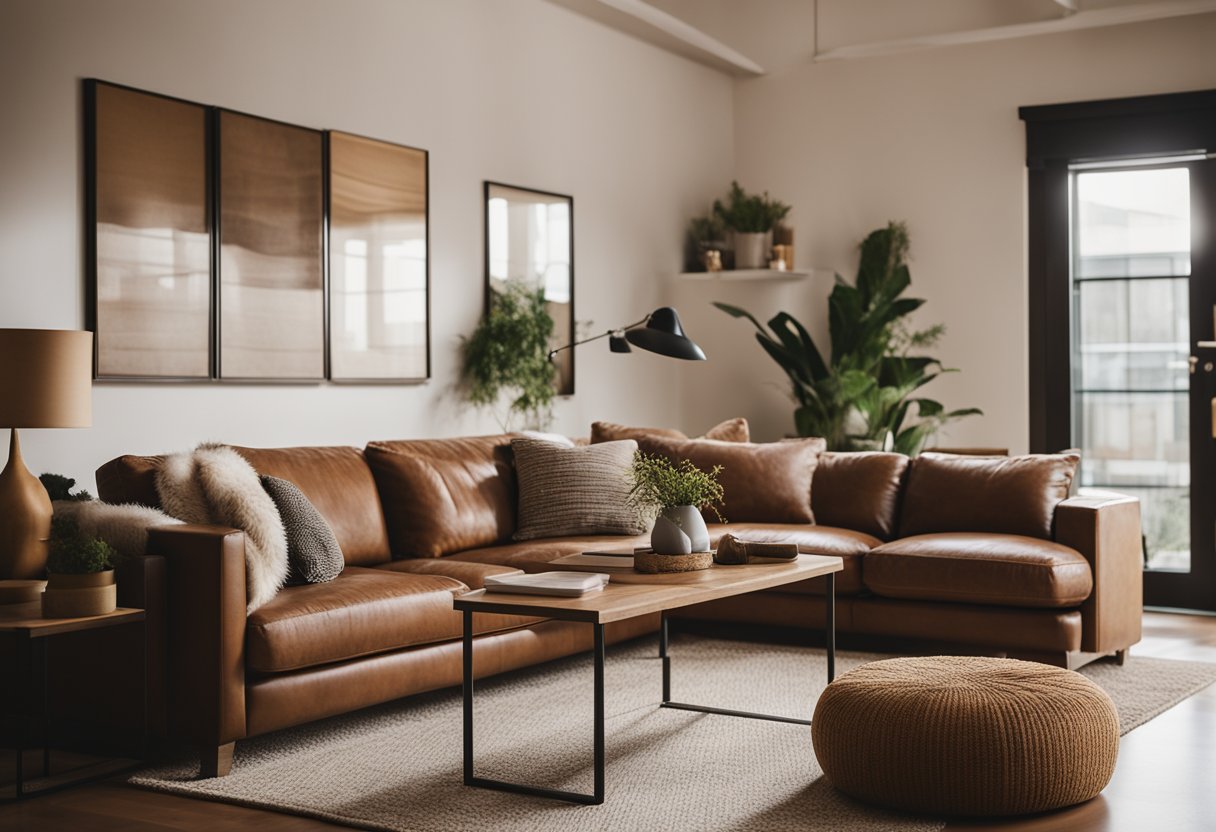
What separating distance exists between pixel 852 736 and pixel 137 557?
1907 millimetres

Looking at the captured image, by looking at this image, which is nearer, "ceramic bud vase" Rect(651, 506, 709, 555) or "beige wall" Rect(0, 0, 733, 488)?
"ceramic bud vase" Rect(651, 506, 709, 555)

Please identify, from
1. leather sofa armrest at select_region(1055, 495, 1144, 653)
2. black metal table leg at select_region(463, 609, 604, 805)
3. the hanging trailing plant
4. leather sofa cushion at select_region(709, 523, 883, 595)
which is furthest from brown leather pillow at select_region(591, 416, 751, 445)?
black metal table leg at select_region(463, 609, 604, 805)

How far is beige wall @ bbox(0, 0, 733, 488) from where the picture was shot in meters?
4.08

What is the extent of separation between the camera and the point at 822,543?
16.7 ft

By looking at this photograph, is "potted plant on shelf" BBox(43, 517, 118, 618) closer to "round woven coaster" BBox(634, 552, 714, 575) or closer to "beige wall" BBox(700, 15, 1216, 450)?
"round woven coaster" BBox(634, 552, 714, 575)

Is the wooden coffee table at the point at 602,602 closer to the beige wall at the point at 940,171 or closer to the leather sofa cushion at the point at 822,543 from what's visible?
the leather sofa cushion at the point at 822,543

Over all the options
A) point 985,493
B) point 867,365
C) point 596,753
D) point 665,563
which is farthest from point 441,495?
point 867,365

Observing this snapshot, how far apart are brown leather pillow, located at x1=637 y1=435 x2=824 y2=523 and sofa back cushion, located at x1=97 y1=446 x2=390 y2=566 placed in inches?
58.5

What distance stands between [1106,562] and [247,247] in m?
3.26

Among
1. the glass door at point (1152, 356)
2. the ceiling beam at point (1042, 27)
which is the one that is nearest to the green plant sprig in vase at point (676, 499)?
the glass door at point (1152, 356)

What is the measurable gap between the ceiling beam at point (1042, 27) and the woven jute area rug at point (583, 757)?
122 inches

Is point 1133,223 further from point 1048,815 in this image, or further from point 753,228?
point 1048,815

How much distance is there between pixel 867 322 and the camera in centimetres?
677

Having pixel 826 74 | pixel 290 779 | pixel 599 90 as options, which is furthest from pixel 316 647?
pixel 826 74
